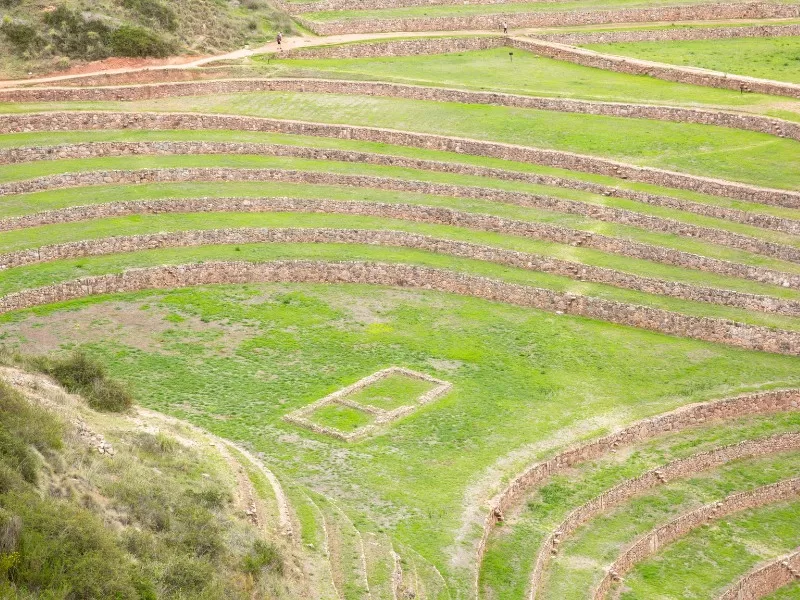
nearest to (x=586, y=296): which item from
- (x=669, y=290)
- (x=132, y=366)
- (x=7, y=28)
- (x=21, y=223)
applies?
(x=669, y=290)

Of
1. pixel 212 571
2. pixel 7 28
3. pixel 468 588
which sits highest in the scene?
pixel 7 28

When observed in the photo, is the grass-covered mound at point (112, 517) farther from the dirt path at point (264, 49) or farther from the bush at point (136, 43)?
the bush at point (136, 43)

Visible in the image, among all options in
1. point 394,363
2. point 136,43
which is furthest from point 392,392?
point 136,43

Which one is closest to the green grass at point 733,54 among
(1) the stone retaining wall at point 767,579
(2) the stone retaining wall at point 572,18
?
(2) the stone retaining wall at point 572,18

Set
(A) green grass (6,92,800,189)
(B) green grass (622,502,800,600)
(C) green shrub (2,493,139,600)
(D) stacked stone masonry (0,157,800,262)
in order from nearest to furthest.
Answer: (C) green shrub (2,493,139,600) < (B) green grass (622,502,800,600) < (D) stacked stone masonry (0,157,800,262) < (A) green grass (6,92,800,189)

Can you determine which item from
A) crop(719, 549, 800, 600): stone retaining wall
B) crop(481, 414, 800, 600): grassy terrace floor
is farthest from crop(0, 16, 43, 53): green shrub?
crop(719, 549, 800, 600): stone retaining wall

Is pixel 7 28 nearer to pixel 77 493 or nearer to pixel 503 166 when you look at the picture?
pixel 503 166

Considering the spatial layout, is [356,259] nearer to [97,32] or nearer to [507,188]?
[507,188]

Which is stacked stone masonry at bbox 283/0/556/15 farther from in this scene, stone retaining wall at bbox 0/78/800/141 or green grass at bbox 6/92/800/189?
green grass at bbox 6/92/800/189
